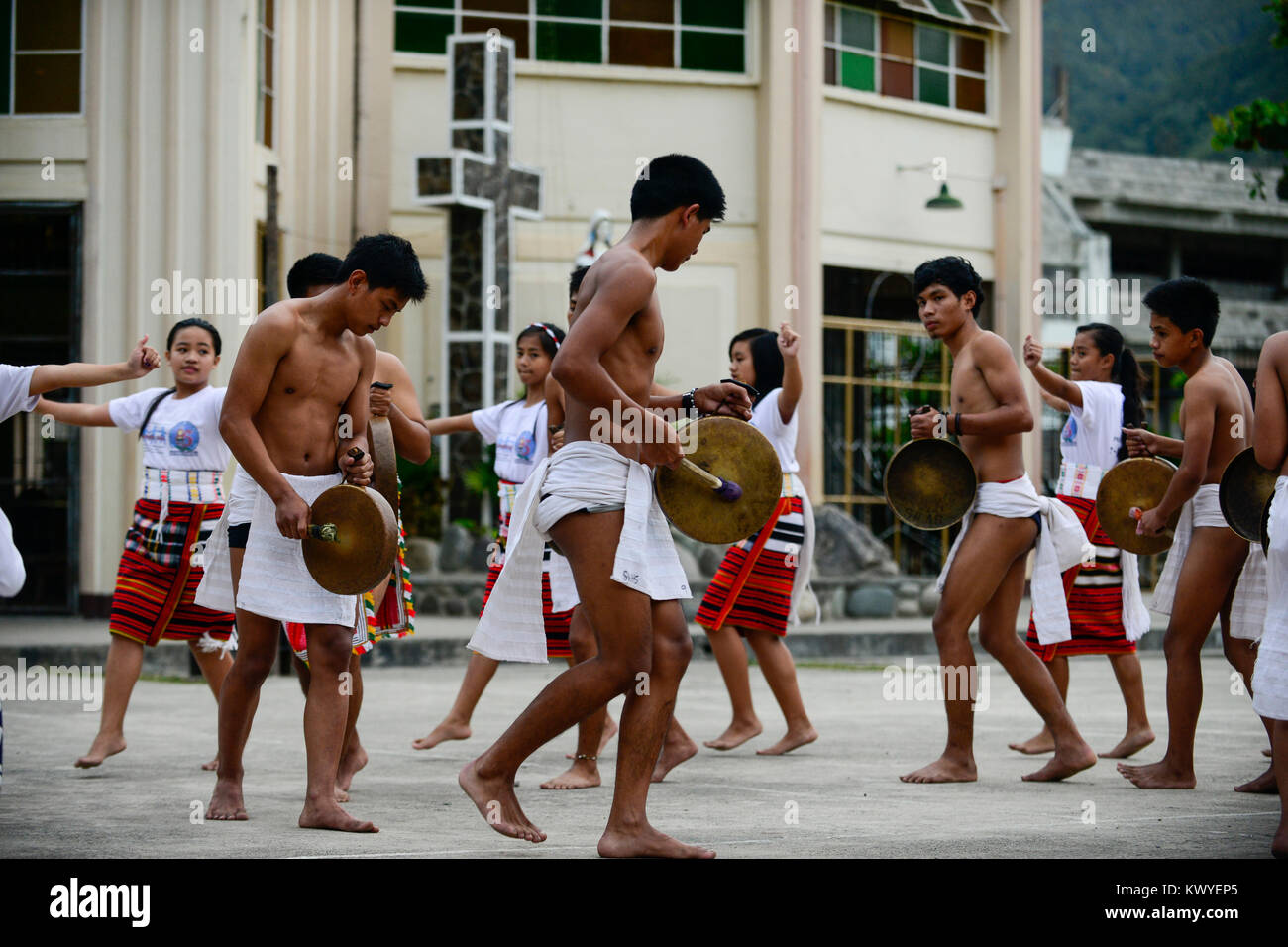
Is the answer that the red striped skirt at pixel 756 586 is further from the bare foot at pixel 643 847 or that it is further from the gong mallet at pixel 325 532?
the bare foot at pixel 643 847

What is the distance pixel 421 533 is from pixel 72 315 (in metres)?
3.92

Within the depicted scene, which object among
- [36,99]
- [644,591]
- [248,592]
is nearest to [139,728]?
[248,592]

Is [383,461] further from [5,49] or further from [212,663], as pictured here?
[5,49]

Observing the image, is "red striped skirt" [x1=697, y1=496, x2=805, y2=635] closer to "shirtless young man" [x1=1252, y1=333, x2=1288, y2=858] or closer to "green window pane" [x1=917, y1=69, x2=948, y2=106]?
"shirtless young man" [x1=1252, y1=333, x2=1288, y2=858]

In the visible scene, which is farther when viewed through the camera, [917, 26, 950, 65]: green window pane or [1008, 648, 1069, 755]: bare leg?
[917, 26, 950, 65]: green window pane

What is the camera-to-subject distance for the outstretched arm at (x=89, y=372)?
589cm

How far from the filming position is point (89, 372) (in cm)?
636

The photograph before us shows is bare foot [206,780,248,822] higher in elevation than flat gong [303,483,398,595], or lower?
lower

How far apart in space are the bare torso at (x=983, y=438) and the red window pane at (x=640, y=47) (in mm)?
14465

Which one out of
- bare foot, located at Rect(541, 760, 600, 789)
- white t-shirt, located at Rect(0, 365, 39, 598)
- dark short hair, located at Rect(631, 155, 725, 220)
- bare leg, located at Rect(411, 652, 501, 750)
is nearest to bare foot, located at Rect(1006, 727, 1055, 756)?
bare foot, located at Rect(541, 760, 600, 789)

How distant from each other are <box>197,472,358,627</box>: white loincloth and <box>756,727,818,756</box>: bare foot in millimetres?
2736

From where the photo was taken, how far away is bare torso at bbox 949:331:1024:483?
276 inches

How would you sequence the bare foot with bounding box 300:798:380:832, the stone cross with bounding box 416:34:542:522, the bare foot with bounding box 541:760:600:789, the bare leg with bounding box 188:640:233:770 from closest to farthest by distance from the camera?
the bare foot with bounding box 300:798:380:832
the bare foot with bounding box 541:760:600:789
the bare leg with bounding box 188:640:233:770
the stone cross with bounding box 416:34:542:522
